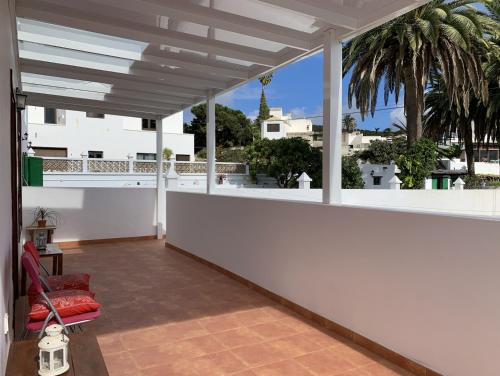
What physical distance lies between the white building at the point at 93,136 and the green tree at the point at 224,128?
1235 centimetres

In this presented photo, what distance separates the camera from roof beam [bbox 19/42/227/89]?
4578 mm

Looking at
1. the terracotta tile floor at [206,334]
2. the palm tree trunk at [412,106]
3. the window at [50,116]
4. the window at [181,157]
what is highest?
the window at [50,116]

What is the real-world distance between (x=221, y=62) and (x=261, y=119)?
38733mm

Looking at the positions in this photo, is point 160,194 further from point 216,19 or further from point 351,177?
point 351,177

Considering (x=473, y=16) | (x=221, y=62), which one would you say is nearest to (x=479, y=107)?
(x=473, y=16)

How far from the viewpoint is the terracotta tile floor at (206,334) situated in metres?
2.92

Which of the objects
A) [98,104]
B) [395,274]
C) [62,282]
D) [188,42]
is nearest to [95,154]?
[98,104]

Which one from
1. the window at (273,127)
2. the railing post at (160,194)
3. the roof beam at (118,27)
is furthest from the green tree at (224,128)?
the roof beam at (118,27)

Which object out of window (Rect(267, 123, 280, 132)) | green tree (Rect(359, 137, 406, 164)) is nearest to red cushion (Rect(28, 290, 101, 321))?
green tree (Rect(359, 137, 406, 164))

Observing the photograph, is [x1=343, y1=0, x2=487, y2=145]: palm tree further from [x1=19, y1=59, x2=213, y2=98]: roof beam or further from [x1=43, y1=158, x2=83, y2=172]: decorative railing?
[x1=43, y1=158, x2=83, y2=172]: decorative railing

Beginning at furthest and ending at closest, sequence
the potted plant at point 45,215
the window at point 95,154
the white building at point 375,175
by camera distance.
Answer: the window at point 95,154 < the white building at point 375,175 < the potted plant at point 45,215

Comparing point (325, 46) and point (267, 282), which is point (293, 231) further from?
point (325, 46)

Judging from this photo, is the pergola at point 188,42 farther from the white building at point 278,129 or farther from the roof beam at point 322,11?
the white building at point 278,129

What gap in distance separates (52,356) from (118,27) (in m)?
3.04
